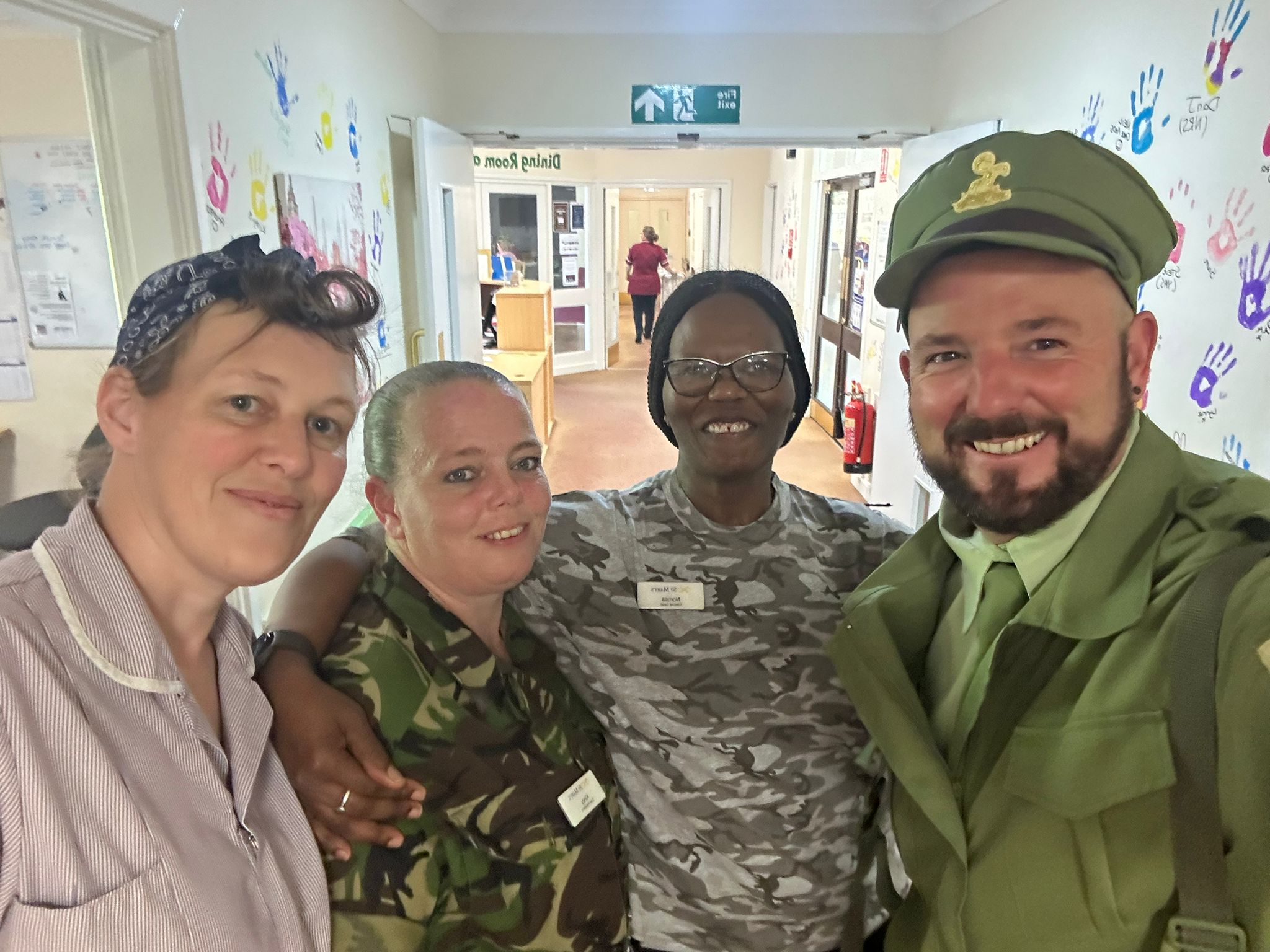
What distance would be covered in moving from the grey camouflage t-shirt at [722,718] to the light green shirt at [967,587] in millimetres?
186

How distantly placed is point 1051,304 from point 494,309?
6177mm

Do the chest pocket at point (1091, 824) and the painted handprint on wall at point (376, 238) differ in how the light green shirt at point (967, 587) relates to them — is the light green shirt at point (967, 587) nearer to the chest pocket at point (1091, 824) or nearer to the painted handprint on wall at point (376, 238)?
the chest pocket at point (1091, 824)

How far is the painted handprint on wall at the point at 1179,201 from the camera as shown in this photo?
7.08 feet

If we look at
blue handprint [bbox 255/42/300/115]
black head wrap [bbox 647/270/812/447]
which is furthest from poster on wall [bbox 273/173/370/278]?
black head wrap [bbox 647/270/812/447]

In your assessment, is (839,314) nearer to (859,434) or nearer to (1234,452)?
(859,434)

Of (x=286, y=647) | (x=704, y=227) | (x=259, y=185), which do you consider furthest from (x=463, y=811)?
(x=704, y=227)

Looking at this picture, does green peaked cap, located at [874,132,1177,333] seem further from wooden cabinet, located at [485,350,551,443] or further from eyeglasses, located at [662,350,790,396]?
wooden cabinet, located at [485,350,551,443]

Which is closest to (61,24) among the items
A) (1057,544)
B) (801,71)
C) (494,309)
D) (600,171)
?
(1057,544)

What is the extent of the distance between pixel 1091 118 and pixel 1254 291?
1.09 m

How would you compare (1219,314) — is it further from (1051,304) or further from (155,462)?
(155,462)

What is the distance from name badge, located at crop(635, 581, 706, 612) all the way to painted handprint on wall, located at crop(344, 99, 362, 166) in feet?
7.41

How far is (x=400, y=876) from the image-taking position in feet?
3.18

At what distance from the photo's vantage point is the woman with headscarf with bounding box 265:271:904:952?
1.27 metres

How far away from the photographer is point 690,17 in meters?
3.78
